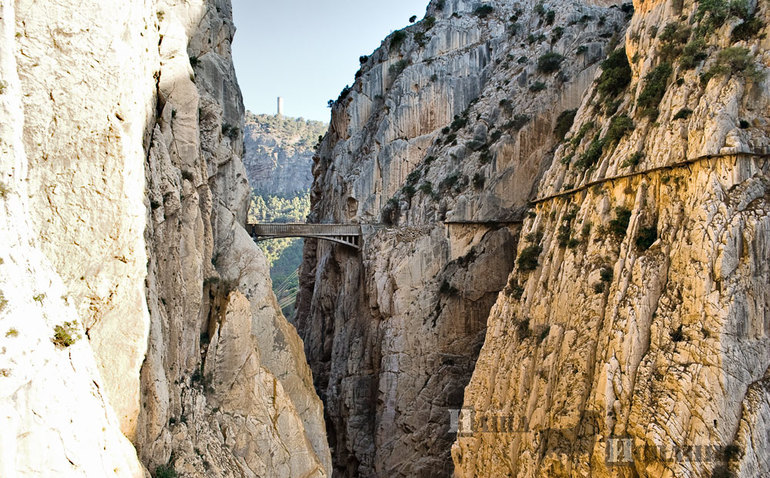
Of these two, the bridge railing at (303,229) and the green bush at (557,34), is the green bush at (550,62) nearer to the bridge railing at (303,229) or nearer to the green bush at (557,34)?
the green bush at (557,34)

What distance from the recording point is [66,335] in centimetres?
830

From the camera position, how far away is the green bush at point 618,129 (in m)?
20.8

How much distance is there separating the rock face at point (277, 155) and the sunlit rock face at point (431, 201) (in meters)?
108

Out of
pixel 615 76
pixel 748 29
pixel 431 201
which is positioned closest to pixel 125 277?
pixel 748 29

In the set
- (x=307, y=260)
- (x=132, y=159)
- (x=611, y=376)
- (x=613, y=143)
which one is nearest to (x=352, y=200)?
(x=307, y=260)

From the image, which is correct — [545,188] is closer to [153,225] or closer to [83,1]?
[153,225]

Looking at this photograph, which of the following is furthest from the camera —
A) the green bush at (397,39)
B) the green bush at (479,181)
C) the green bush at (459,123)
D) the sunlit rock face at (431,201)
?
the green bush at (397,39)

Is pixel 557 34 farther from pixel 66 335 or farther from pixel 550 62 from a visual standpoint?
pixel 66 335

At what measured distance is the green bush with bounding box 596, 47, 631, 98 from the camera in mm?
24562

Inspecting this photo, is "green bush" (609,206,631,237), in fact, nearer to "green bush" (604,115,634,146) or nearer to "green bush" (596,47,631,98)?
"green bush" (604,115,634,146)

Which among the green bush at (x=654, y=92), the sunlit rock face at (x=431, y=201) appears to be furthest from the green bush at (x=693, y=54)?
the sunlit rock face at (x=431, y=201)

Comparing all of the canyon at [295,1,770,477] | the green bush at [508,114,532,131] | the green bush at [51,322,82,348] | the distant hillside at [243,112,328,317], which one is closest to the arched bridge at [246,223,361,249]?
the canyon at [295,1,770,477]

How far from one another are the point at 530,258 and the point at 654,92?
329 inches

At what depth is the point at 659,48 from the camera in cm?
2114
